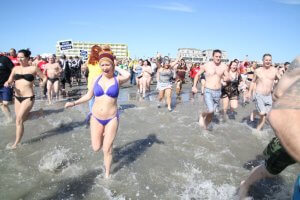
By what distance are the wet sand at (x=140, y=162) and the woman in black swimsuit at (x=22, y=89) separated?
0.59 metres

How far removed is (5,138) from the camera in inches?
273

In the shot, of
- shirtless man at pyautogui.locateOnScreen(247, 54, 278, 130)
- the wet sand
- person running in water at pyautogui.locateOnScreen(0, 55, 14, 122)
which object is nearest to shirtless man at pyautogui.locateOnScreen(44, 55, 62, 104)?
the wet sand

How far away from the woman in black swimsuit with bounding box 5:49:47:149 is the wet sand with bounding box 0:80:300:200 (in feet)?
1.94

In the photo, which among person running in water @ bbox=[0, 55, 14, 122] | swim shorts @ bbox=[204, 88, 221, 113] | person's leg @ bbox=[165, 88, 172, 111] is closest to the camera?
swim shorts @ bbox=[204, 88, 221, 113]

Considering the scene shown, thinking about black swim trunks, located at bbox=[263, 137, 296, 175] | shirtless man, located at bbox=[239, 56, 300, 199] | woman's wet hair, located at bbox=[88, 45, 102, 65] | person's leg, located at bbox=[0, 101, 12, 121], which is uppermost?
shirtless man, located at bbox=[239, 56, 300, 199]

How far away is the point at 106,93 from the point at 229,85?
585 cm

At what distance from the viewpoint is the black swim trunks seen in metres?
3.08

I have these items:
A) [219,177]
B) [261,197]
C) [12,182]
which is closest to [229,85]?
[219,177]

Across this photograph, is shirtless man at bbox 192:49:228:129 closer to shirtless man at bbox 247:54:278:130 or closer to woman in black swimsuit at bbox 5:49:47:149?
shirtless man at bbox 247:54:278:130

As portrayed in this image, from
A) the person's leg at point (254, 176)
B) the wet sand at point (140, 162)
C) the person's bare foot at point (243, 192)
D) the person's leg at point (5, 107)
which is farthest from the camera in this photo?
the person's leg at point (5, 107)

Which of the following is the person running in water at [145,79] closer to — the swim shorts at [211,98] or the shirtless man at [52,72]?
the shirtless man at [52,72]

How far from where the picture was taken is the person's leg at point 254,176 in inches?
136

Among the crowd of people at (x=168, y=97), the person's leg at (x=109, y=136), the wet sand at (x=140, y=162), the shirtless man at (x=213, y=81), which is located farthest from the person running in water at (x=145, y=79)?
the person's leg at (x=109, y=136)

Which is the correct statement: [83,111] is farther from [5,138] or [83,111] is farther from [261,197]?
[261,197]
